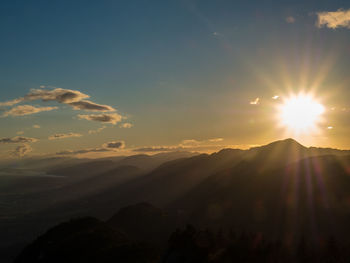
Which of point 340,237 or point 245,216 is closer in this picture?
point 340,237

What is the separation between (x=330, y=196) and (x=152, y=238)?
356 ft

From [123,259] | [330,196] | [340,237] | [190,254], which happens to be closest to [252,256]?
[190,254]

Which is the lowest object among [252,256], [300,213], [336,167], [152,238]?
[152,238]

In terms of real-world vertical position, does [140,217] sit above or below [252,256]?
below

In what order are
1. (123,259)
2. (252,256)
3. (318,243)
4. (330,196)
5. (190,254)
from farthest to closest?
1. (330,196)
2. (318,243)
3. (123,259)
4. (252,256)
5. (190,254)

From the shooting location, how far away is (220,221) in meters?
166

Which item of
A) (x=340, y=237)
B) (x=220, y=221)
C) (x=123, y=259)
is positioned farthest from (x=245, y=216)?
(x=123, y=259)

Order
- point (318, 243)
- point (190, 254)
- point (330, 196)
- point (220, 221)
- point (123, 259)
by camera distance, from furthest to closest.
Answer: point (220, 221) → point (330, 196) → point (318, 243) → point (123, 259) → point (190, 254)

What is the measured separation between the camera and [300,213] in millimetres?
147500

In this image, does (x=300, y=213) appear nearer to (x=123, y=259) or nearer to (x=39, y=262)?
(x=123, y=259)

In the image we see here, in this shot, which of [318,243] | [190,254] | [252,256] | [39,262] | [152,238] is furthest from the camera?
[152,238]

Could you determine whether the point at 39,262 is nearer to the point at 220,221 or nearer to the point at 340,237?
the point at 220,221

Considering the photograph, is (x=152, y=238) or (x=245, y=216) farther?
(x=245, y=216)

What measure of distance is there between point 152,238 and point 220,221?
48483 millimetres
